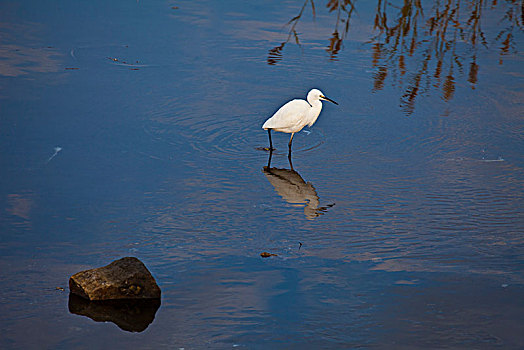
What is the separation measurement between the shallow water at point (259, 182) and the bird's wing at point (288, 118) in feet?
0.94

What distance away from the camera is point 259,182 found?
210 inches

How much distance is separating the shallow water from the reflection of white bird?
0.25 metres

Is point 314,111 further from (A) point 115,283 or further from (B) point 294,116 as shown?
(A) point 115,283

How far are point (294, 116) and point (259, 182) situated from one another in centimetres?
88

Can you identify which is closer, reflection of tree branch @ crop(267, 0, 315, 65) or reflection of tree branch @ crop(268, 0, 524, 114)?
reflection of tree branch @ crop(268, 0, 524, 114)

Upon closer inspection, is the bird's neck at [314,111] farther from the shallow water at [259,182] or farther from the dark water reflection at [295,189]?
the dark water reflection at [295,189]

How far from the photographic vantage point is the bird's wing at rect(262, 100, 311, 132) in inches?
229

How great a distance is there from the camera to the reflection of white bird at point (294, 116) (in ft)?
19.1

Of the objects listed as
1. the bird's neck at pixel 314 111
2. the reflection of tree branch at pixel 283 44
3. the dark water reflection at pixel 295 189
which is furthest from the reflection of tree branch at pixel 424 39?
the dark water reflection at pixel 295 189

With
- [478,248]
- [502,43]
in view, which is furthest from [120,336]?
[502,43]

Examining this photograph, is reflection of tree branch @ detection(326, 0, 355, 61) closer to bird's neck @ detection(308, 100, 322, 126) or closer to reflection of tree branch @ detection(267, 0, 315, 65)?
reflection of tree branch @ detection(267, 0, 315, 65)

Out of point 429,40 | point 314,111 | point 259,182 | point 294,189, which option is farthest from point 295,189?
point 429,40

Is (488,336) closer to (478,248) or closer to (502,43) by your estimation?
(478,248)

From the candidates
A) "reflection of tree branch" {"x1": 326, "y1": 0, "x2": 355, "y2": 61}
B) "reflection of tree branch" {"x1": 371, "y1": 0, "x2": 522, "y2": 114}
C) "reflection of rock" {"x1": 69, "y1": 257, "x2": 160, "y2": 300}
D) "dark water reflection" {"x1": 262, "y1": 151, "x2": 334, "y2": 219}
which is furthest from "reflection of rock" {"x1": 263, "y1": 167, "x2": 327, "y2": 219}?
"reflection of tree branch" {"x1": 326, "y1": 0, "x2": 355, "y2": 61}
